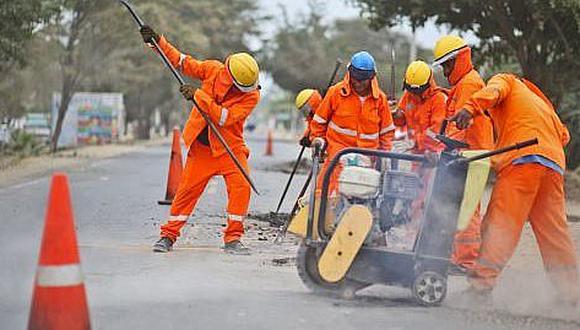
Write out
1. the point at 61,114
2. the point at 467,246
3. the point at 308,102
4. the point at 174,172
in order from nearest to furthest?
the point at 467,246 < the point at 308,102 < the point at 174,172 < the point at 61,114

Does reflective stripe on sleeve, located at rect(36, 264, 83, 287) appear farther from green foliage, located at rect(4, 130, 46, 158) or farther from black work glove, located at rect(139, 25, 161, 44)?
green foliage, located at rect(4, 130, 46, 158)

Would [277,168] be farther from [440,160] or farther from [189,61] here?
[440,160]

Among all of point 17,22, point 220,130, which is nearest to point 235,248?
point 220,130

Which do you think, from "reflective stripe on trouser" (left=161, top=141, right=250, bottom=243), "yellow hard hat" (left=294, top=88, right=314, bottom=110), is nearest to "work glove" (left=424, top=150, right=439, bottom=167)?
"reflective stripe on trouser" (left=161, top=141, right=250, bottom=243)

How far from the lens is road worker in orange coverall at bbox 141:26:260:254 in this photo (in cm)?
933

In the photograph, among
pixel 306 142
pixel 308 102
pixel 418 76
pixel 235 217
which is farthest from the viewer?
pixel 308 102

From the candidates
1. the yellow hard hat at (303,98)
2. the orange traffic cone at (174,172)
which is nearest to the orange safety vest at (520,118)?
the yellow hard hat at (303,98)

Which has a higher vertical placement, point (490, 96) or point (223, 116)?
point (490, 96)

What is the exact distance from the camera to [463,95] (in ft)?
28.6

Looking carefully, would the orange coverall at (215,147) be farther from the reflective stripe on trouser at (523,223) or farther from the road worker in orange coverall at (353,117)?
the reflective stripe on trouser at (523,223)

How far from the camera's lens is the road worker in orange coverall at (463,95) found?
8.36 meters

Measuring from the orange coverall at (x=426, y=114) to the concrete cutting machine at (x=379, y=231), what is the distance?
213 centimetres

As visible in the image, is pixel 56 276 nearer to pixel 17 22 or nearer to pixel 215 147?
pixel 215 147

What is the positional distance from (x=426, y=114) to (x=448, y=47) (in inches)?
44.9
